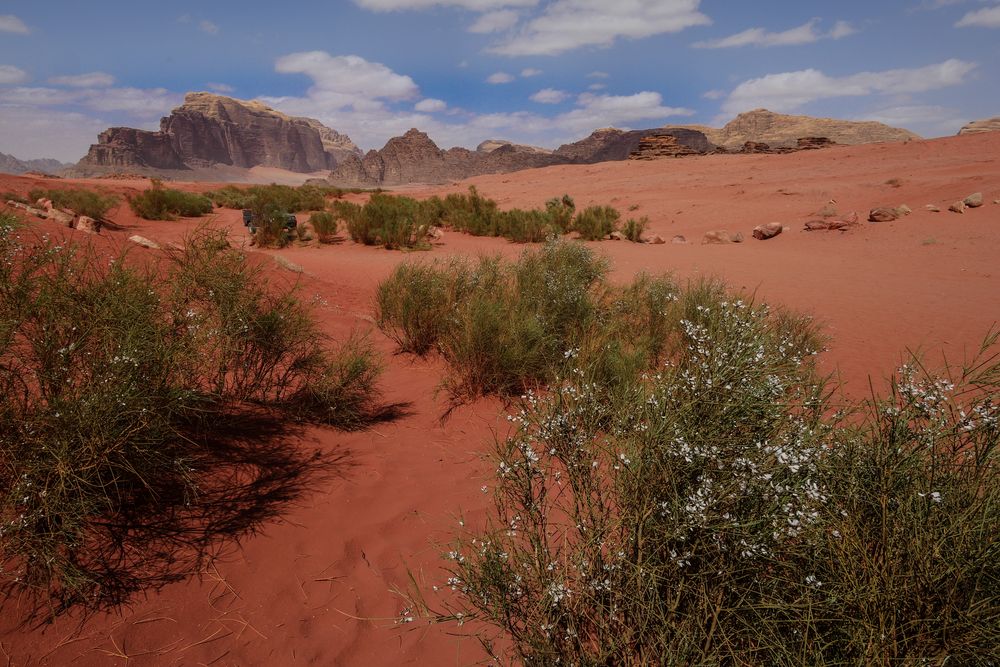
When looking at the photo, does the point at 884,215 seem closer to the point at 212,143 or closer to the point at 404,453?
the point at 404,453

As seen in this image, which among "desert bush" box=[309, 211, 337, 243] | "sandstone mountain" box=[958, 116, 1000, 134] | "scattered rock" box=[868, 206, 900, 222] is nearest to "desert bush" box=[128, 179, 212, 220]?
"desert bush" box=[309, 211, 337, 243]

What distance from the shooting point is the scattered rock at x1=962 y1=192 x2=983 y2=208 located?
15.2 metres

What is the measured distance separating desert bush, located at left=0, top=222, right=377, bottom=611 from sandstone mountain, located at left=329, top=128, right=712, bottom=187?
316 ft

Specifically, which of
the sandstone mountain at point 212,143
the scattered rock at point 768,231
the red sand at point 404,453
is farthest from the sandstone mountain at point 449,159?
the red sand at point 404,453

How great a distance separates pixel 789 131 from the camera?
93.5 m

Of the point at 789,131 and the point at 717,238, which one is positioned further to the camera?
the point at 789,131

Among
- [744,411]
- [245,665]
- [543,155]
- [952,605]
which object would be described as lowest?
[245,665]

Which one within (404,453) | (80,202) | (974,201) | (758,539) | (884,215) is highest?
(80,202)

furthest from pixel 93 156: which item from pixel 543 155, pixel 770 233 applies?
pixel 770 233

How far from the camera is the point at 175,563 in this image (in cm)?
263

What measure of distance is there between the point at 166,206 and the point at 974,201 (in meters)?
26.9

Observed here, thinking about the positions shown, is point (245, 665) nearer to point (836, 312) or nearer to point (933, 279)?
point (836, 312)

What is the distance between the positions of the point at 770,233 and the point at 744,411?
15.9 metres

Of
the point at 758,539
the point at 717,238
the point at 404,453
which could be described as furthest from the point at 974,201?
the point at 758,539
